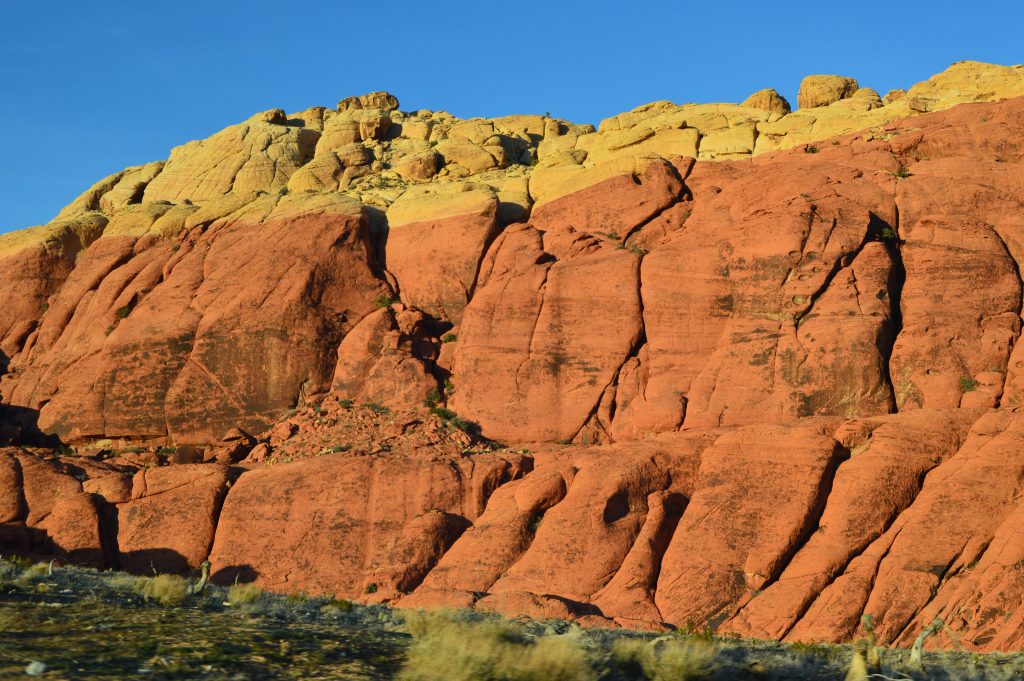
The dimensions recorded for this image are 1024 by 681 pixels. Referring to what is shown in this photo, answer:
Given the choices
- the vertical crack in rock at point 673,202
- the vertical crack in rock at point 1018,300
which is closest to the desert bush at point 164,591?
the vertical crack in rock at point 1018,300

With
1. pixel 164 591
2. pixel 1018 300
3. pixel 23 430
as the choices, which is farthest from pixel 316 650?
pixel 23 430

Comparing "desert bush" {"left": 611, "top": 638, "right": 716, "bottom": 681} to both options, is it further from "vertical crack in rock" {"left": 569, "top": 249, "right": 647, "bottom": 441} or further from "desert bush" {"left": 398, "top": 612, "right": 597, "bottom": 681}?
"vertical crack in rock" {"left": 569, "top": 249, "right": 647, "bottom": 441}

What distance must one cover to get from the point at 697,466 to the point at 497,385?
361 inches

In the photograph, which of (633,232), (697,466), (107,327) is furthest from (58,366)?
(697,466)

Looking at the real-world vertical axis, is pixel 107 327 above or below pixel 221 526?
above

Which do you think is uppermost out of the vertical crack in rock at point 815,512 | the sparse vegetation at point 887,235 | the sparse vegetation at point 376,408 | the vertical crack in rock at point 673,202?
the vertical crack in rock at point 673,202

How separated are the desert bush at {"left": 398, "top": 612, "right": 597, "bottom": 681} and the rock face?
44.0 ft

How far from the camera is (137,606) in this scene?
1550 cm

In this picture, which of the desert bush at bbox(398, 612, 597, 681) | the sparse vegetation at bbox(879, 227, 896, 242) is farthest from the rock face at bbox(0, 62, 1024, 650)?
the desert bush at bbox(398, 612, 597, 681)

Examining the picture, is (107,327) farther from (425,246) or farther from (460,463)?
(460,463)

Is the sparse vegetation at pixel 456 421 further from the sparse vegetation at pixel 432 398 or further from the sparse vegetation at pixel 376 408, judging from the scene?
the sparse vegetation at pixel 376 408

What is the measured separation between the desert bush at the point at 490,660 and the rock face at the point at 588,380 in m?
13.4

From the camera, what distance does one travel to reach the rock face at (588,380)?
2700cm

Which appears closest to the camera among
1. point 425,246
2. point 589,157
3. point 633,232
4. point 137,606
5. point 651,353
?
point 137,606
